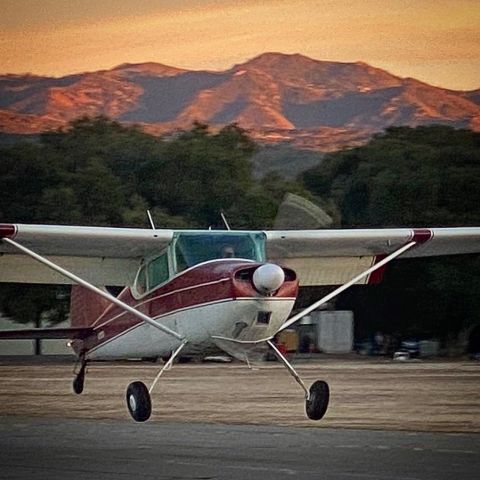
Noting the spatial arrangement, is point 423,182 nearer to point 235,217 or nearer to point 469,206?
point 469,206

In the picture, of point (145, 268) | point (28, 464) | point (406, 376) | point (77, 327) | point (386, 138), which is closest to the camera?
point (28, 464)

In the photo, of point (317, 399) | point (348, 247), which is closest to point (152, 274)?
point (317, 399)

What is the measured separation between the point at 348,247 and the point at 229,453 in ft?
15.7

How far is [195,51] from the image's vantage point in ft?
134

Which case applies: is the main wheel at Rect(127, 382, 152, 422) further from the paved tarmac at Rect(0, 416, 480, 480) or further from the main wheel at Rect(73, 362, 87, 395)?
the main wheel at Rect(73, 362, 87, 395)

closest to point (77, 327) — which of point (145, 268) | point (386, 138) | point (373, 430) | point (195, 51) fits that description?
point (145, 268)

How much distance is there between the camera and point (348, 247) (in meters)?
13.1

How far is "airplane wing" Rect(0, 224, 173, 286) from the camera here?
11.6 m

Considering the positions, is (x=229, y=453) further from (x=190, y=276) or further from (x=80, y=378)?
(x=80, y=378)

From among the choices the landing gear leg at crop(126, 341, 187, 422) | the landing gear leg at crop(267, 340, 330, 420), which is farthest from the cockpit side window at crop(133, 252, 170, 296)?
the landing gear leg at crop(267, 340, 330, 420)

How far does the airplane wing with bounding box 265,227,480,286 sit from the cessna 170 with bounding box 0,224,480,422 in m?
0.01

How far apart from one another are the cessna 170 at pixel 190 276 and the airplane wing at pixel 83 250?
0.5 inches

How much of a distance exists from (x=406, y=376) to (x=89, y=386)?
4414mm

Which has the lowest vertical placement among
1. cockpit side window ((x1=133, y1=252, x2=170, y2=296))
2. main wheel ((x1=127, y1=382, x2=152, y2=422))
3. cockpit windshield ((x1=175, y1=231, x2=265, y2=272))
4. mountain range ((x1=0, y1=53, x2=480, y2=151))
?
main wheel ((x1=127, y1=382, x2=152, y2=422))
